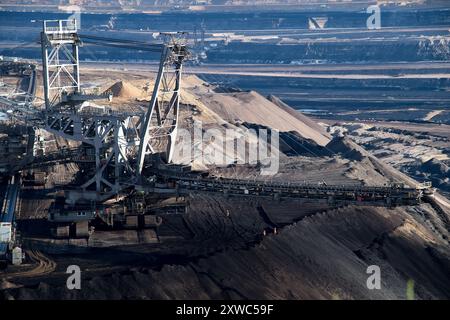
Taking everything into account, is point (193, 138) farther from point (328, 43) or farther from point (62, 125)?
point (328, 43)

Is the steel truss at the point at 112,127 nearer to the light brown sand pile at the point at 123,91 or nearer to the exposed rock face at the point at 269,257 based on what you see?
the exposed rock face at the point at 269,257

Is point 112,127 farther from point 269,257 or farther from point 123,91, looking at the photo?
point 123,91

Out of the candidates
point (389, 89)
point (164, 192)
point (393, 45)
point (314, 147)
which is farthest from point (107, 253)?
point (393, 45)

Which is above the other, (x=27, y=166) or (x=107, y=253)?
(x=27, y=166)

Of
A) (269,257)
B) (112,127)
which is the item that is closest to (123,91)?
(112,127)

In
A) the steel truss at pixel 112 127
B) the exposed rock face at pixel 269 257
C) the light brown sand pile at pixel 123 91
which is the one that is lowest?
the exposed rock face at pixel 269 257

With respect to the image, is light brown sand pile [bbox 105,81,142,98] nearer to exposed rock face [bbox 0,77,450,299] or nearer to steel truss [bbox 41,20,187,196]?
steel truss [bbox 41,20,187,196]

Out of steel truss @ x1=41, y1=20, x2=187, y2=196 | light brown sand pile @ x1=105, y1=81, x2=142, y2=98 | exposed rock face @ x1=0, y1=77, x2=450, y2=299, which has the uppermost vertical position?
light brown sand pile @ x1=105, y1=81, x2=142, y2=98

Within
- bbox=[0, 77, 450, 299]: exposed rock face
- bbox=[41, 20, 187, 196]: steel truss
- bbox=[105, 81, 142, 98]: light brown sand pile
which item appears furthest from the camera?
bbox=[105, 81, 142, 98]: light brown sand pile

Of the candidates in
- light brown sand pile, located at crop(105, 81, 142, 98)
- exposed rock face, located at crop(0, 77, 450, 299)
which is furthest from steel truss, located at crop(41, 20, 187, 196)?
light brown sand pile, located at crop(105, 81, 142, 98)

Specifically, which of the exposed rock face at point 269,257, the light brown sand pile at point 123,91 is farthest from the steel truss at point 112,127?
the light brown sand pile at point 123,91

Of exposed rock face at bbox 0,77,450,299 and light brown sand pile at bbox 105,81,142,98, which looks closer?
exposed rock face at bbox 0,77,450,299
